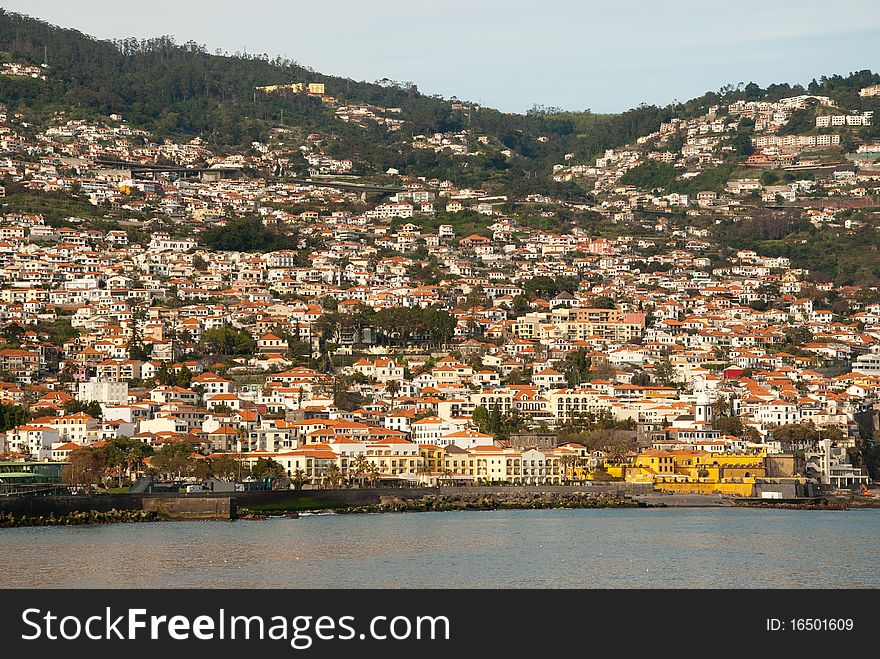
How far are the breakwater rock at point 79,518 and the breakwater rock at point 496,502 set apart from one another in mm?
7905

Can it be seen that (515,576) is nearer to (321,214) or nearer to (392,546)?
(392,546)

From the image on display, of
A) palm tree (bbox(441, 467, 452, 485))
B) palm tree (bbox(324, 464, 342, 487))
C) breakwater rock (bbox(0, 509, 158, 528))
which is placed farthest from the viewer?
palm tree (bbox(441, 467, 452, 485))

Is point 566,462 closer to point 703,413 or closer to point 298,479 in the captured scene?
point 703,413

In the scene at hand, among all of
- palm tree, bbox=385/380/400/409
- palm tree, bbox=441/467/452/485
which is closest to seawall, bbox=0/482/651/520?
palm tree, bbox=441/467/452/485

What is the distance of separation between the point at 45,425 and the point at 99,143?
63.2 meters

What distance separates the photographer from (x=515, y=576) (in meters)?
38.9

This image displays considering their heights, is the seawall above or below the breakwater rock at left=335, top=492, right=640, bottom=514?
above

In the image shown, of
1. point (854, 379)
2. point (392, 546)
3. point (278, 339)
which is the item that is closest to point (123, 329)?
point (278, 339)

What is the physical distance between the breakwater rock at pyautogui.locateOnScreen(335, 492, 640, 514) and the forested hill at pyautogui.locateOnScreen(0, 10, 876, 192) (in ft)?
225

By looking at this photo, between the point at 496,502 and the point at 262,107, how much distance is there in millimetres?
92801

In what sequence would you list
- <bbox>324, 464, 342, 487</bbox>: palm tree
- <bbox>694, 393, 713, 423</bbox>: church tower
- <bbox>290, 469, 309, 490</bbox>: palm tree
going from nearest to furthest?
<bbox>290, 469, 309, 490</bbox>: palm tree
<bbox>324, 464, 342, 487</bbox>: palm tree
<bbox>694, 393, 713, 423</bbox>: church tower

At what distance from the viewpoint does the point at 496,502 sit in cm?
6544

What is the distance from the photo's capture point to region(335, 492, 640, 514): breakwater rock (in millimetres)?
63656

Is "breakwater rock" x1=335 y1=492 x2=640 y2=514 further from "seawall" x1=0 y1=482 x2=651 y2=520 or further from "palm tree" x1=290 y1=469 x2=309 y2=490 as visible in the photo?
"palm tree" x1=290 y1=469 x2=309 y2=490
